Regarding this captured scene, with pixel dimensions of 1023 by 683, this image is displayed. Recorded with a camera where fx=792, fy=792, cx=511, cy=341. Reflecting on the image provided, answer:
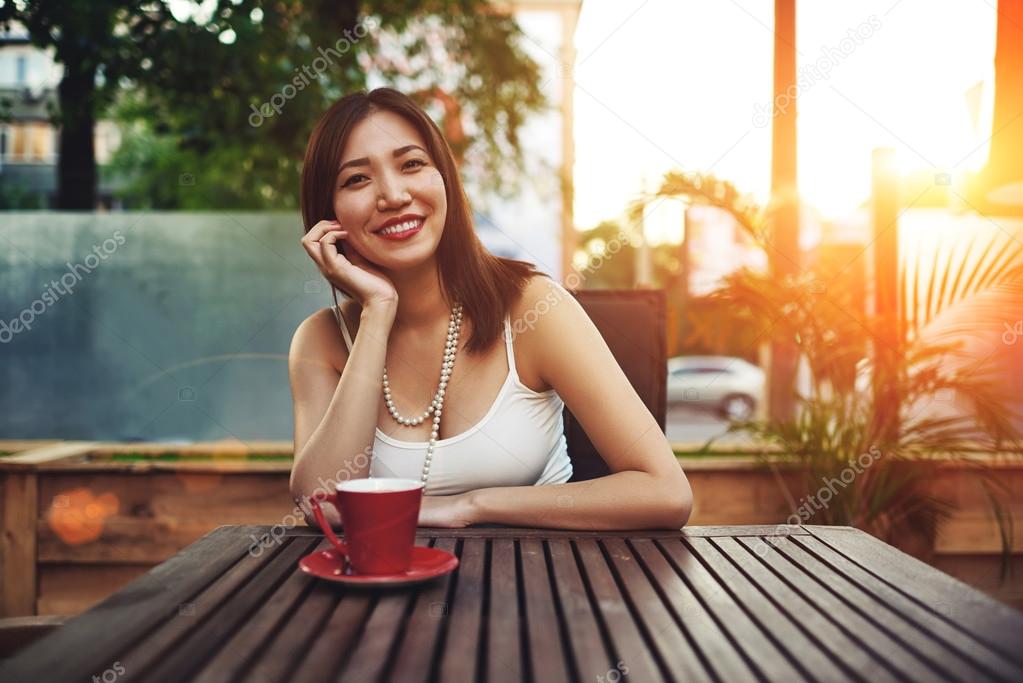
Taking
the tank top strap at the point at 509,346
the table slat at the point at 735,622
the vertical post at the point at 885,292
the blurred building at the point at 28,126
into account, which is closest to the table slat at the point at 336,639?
the table slat at the point at 735,622

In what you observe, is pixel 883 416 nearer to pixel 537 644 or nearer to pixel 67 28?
pixel 537 644

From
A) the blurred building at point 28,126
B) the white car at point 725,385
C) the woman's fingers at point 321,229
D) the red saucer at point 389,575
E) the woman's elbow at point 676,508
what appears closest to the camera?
the red saucer at point 389,575

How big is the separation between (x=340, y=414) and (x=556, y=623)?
0.81 m

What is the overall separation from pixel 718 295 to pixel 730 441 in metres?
0.76

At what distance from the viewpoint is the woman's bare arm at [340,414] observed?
4.94 ft

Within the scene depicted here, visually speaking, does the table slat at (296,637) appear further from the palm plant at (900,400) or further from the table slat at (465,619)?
the palm plant at (900,400)

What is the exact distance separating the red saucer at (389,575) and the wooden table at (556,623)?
2 centimetres

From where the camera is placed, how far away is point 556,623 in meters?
0.81

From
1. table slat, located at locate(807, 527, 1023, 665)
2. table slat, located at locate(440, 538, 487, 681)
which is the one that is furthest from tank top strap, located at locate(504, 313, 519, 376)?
table slat, located at locate(807, 527, 1023, 665)

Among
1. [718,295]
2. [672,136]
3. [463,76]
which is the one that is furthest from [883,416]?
[463,76]

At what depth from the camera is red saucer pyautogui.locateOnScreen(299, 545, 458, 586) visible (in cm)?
91

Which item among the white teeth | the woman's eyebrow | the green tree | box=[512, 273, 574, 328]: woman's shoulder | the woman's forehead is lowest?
box=[512, 273, 574, 328]: woman's shoulder

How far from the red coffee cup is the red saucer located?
0.02 m

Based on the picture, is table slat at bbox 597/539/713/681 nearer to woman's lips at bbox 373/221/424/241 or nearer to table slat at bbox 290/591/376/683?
table slat at bbox 290/591/376/683
